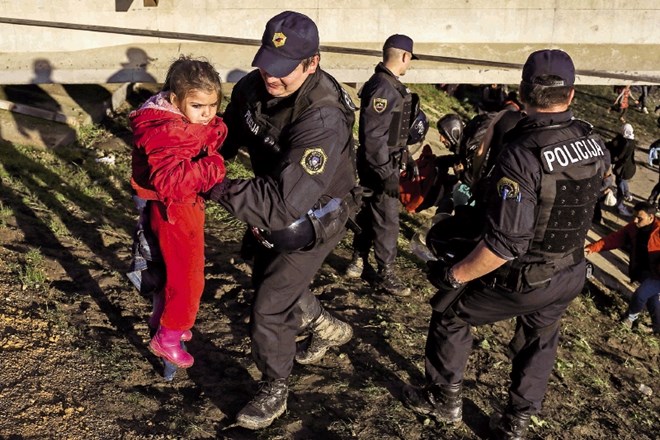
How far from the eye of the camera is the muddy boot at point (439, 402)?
13.2ft

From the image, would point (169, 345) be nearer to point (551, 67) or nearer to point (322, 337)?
point (322, 337)

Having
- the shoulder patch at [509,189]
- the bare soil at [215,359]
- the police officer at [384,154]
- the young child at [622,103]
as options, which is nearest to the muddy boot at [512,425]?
the bare soil at [215,359]

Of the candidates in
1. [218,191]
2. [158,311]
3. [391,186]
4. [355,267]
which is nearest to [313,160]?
[218,191]

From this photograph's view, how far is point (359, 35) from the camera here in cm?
1127

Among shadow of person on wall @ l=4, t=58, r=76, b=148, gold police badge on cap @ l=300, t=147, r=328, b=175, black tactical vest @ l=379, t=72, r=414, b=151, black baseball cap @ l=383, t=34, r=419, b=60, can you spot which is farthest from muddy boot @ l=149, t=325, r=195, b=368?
shadow of person on wall @ l=4, t=58, r=76, b=148

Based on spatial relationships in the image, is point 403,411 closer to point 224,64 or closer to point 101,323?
point 101,323

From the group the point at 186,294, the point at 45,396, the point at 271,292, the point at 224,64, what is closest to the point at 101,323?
the point at 45,396

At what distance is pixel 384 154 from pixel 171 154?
2.51m

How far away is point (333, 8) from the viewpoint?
11.1m

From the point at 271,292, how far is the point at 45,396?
4.40ft

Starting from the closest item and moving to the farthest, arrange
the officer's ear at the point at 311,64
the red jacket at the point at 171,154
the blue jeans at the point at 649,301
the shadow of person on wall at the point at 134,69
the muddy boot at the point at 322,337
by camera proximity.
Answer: the red jacket at the point at 171,154 < the officer's ear at the point at 311,64 < the muddy boot at the point at 322,337 < the blue jeans at the point at 649,301 < the shadow of person on wall at the point at 134,69

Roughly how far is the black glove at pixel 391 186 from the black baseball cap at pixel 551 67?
222cm

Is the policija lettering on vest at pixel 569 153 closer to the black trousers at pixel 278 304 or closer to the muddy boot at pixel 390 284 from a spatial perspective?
the black trousers at pixel 278 304

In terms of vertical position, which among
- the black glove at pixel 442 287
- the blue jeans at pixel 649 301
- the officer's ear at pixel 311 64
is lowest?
the blue jeans at pixel 649 301
